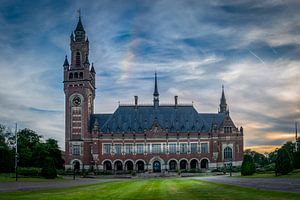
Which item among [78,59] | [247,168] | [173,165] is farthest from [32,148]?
[247,168]

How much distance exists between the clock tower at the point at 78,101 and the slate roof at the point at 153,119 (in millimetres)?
4542

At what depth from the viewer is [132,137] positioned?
112500 mm

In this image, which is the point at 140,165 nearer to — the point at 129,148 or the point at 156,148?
the point at 129,148

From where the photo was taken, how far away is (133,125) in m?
114

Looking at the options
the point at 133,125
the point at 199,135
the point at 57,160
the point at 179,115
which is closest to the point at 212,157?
the point at 199,135

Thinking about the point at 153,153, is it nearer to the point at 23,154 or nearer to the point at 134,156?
the point at 134,156

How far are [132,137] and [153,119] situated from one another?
312 inches

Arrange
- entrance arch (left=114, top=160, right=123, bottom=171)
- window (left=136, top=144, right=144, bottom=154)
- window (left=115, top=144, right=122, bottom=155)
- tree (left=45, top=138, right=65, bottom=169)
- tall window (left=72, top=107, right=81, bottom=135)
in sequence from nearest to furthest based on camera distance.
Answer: tree (left=45, top=138, right=65, bottom=169), tall window (left=72, top=107, right=81, bottom=135), window (left=115, top=144, right=122, bottom=155), entrance arch (left=114, top=160, right=123, bottom=171), window (left=136, top=144, right=144, bottom=154)

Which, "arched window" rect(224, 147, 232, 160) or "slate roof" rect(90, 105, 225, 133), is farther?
"slate roof" rect(90, 105, 225, 133)

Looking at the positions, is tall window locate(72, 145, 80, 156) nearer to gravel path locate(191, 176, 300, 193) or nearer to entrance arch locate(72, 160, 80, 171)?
entrance arch locate(72, 160, 80, 171)

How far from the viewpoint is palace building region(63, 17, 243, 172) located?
10994 centimetres

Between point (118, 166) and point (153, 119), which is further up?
point (153, 119)

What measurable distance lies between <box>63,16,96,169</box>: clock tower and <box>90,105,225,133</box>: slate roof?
4.54 metres

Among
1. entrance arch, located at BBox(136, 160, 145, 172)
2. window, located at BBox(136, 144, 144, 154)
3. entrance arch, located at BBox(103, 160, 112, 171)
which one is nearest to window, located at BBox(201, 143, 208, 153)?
window, located at BBox(136, 144, 144, 154)
